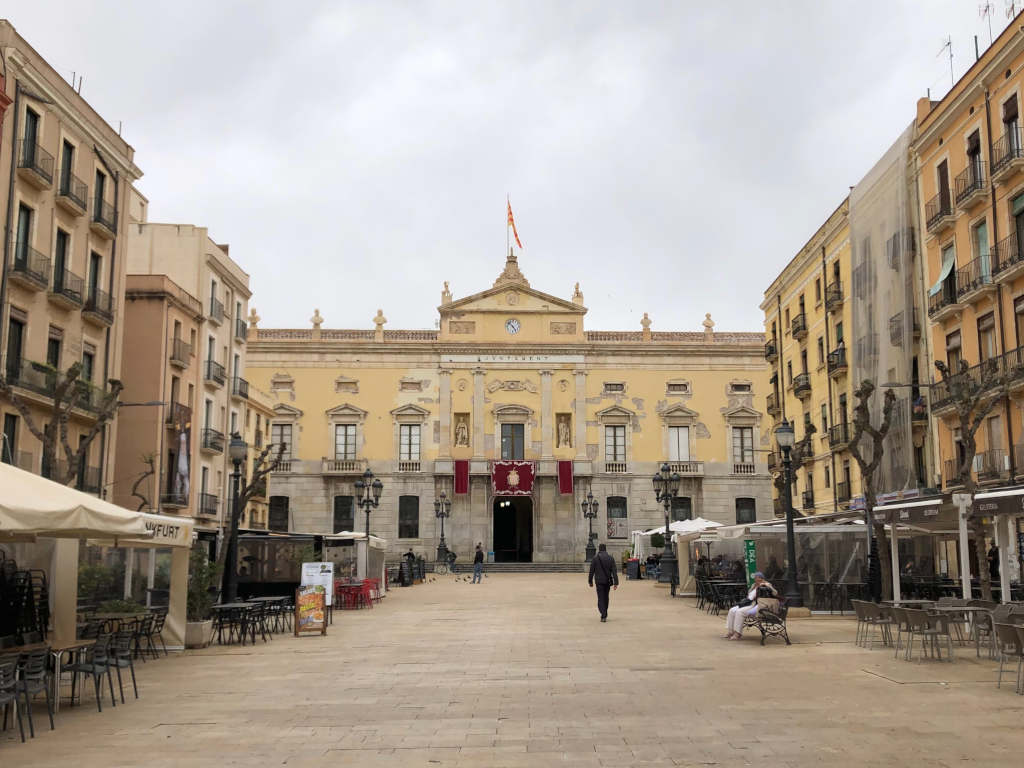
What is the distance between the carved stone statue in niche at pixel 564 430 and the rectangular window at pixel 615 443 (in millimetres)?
1972

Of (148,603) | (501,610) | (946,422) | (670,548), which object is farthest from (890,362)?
(148,603)

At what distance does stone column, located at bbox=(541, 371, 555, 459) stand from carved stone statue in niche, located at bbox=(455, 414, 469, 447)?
4149 mm

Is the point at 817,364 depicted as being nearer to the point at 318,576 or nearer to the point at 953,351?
the point at 953,351

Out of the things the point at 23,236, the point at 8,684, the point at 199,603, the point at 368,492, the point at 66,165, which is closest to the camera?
the point at 8,684

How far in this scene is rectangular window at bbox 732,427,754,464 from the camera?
5538 cm

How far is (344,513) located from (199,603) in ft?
120

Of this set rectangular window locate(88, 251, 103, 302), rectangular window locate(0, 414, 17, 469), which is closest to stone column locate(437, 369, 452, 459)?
rectangular window locate(88, 251, 103, 302)

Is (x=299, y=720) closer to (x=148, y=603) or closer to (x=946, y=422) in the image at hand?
(x=148, y=603)

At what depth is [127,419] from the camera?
3444 cm

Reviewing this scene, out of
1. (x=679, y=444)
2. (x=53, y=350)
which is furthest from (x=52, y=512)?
(x=679, y=444)

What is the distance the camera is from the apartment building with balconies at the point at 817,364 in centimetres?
3734

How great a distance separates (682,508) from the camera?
5456 centimetres

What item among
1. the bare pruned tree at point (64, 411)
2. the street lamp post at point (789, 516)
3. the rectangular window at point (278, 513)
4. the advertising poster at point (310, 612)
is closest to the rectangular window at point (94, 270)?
the bare pruned tree at point (64, 411)

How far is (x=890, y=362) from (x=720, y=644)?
1781 cm
